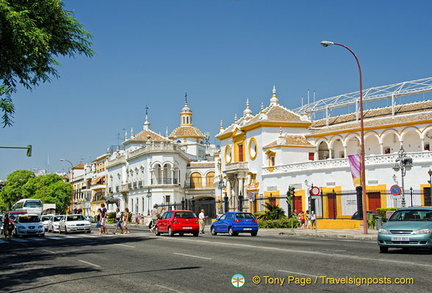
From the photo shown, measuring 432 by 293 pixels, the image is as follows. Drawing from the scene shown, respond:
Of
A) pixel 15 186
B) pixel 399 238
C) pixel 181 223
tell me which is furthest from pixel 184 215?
pixel 15 186

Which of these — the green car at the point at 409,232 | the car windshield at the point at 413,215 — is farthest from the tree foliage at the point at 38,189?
the green car at the point at 409,232

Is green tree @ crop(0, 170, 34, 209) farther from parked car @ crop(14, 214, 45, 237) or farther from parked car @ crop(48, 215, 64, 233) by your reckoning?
parked car @ crop(14, 214, 45, 237)

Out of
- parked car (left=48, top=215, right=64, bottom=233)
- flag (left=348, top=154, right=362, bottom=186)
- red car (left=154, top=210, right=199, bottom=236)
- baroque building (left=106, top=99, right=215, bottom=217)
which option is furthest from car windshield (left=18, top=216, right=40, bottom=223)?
baroque building (left=106, top=99, right=215, bottom=217)

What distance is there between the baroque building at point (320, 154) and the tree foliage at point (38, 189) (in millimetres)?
46777

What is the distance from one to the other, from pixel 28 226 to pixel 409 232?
1051 inches

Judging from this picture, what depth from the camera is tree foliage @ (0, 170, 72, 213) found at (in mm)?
105500

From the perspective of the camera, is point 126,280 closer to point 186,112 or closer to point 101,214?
point 101,214

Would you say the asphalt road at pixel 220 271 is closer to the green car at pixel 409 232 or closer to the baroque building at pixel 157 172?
the green car at pixel 409 232

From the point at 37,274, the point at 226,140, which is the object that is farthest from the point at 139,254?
the point at 226,140

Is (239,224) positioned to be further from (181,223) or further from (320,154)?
(320,154)

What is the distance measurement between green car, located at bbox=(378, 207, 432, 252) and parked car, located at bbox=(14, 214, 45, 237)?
25.3 metres

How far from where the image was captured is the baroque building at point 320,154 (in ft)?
154

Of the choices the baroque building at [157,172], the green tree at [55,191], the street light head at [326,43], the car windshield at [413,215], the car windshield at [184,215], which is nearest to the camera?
the car windshield at [413,215]

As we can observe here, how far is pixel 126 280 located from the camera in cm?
1231
